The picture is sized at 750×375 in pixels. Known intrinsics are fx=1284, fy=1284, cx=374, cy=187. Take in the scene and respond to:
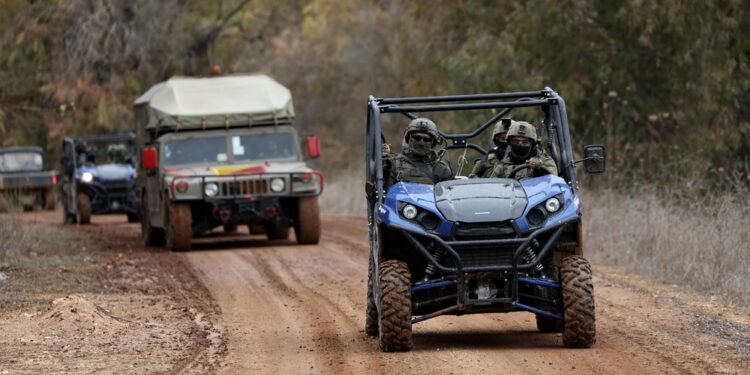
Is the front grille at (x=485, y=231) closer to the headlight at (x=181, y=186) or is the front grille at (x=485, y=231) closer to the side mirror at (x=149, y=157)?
the headlight at (x=181, y=186)

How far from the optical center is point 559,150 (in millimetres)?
10070

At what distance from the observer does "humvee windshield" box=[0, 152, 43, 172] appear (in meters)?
35.3

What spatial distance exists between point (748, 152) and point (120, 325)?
12.8m

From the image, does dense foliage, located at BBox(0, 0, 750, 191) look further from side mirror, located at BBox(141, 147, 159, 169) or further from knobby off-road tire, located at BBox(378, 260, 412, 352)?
knobby off-road tire, located at BBox(378, 260, 412, 352)

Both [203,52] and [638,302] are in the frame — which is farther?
[203,52]

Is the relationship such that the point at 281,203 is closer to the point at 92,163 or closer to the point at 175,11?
the point at 92,163

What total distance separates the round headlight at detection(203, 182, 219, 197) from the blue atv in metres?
9.91

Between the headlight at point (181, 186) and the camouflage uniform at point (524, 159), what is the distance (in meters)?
9.58

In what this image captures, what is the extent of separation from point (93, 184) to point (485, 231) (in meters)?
20.1

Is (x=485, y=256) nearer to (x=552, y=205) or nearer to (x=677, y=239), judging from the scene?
(x=552, y=205)

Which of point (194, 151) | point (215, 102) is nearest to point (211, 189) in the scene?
point (194, 151)

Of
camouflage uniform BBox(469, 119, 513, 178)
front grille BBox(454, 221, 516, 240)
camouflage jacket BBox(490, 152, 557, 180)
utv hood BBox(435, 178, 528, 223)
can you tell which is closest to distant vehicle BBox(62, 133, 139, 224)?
camouflage uniform BBox(469, 119, 513, 178)

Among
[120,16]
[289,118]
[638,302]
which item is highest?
[120,16]

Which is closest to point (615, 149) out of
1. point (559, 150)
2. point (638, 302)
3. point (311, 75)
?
point (638, 302)
